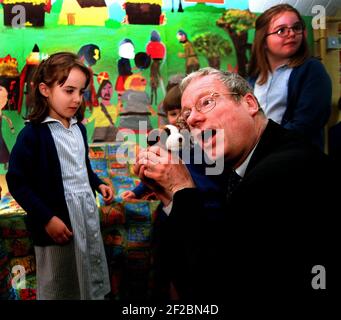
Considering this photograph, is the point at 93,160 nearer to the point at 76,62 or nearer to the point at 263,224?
the point at 76,62

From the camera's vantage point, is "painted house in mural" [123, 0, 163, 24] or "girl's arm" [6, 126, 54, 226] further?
"painted house in mural" [123, 0, 163, 24]

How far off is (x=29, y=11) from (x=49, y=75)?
0.23 metres

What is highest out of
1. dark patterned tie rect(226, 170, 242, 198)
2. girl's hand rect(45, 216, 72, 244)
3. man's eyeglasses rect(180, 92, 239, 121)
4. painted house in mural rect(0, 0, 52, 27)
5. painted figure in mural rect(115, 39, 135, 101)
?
painted house in mural rect(0, 0, 52, 27)

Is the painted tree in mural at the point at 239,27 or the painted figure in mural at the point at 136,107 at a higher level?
the painted tree in mural at the point at 239,27

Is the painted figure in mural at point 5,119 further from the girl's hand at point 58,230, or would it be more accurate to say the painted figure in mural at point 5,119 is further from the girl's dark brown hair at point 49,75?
the girl's hand at point 58,230

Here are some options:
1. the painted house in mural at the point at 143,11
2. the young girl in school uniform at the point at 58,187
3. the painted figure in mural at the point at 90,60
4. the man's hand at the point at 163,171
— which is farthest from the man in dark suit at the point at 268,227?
the painted house in mural at the point at 143,11

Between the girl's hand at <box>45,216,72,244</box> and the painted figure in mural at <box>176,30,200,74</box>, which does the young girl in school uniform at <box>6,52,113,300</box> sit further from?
the painted figure in mural at <box>176,30,200,74</box>

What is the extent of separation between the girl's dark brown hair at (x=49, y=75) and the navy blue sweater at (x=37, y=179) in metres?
0.04

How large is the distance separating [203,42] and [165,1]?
180mm

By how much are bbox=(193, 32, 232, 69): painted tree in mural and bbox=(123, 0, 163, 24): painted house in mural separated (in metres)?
0.15

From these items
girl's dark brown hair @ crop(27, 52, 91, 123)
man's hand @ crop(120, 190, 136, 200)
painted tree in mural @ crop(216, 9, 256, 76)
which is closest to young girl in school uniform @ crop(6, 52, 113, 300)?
girl's dark brown hair @ crop(27, 52, 91, 123)

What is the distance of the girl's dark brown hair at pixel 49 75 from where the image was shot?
99cm

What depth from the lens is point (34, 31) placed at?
1080 millimetres

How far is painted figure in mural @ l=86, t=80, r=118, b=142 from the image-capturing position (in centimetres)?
112
